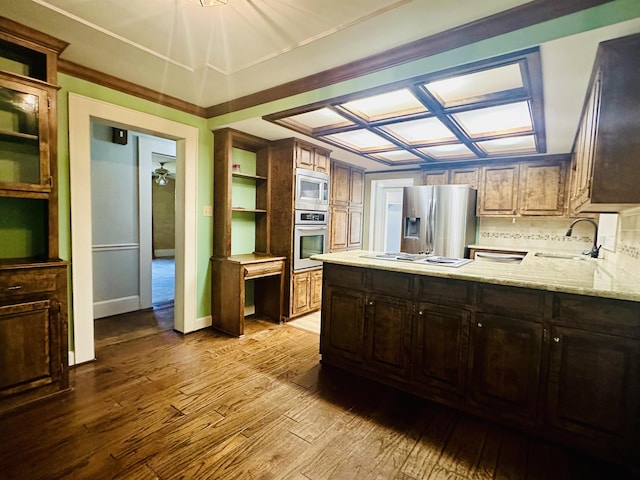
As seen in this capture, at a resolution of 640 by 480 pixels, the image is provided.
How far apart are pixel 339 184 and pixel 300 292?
6.05ft

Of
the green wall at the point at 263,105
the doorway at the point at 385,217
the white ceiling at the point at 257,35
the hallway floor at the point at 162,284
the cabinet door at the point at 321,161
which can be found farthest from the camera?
the doorway at the point at 385,217

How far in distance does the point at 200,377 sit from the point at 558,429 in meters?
2.43

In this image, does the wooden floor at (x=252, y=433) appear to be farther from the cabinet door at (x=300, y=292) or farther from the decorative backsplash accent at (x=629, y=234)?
the decorative backsplash accent at (x=629, y=234)

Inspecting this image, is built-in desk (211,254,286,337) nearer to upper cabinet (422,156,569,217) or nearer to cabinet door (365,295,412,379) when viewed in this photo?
cabinet door (365,295,412,379)

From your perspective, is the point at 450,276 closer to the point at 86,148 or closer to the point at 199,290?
the point at 199,290

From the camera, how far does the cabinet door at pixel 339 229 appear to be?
475 cm

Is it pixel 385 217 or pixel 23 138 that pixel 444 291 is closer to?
pixel 23 138

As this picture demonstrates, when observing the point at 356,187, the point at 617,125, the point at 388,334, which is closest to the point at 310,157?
the point at 356,187

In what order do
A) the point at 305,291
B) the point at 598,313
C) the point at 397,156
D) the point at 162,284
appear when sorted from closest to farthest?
the point at 598,313 → the point at 305,291 → the point at 397,156 → the point at 162,284

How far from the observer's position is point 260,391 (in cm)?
234

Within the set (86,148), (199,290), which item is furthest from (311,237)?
(86,148)

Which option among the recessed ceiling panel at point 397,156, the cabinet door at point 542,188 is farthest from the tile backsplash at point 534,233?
the recessed ceiling panel at point 397,156

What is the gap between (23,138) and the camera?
2186 mm

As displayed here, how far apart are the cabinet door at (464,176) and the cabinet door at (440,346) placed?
325 centimetres
